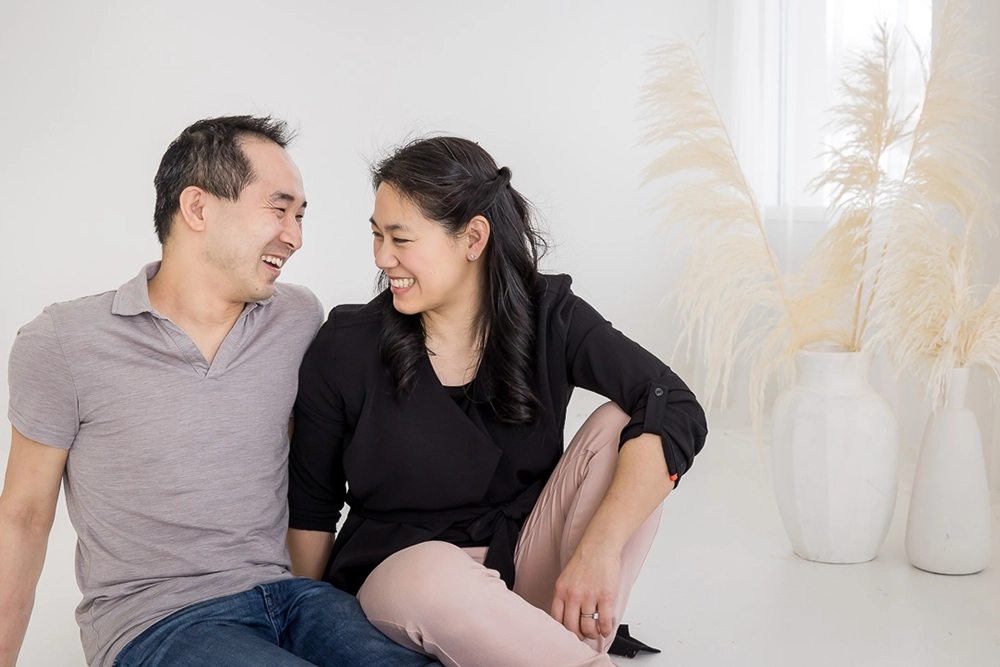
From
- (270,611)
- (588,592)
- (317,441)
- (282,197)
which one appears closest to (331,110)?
(282,197)

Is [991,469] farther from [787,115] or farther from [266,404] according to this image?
[266,404]

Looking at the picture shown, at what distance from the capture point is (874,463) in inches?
88.2

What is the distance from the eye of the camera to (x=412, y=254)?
63.1 inches

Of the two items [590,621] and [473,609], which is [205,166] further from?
[590,621]

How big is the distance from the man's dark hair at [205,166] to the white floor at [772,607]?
979 mm

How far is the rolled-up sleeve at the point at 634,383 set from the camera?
5.12 feet

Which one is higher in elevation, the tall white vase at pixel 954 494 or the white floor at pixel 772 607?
the tall white vase at pixel 954 494

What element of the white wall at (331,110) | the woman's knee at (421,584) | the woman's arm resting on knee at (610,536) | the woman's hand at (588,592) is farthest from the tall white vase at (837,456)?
the white wall at (331,110)

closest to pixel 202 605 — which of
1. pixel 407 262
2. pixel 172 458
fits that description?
pixel 172 458

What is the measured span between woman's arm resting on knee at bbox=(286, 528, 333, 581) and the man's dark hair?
0.55 metres

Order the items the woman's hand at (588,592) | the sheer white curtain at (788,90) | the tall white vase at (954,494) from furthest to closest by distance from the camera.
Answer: the sheer white curtain at (788,90) → the tall white vase at (954,494) → the woman's hand at (588,592)

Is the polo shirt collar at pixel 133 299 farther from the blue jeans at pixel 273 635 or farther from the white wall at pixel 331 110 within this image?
the white wall at pixel 331 110

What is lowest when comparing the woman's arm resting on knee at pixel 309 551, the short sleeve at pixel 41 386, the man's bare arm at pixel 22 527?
the woman's arm resting on knee at pixel 309 551

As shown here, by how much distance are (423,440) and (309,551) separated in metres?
0.30
